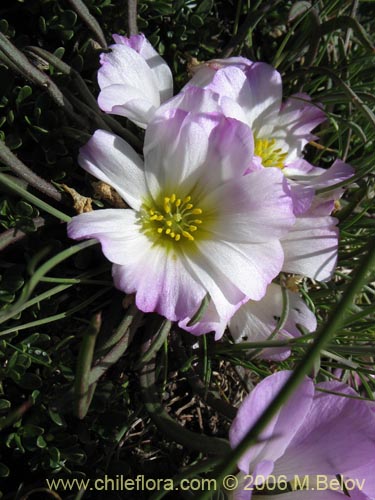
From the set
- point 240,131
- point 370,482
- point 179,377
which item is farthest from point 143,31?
point 370,482

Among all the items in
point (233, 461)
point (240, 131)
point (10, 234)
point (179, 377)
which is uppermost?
point (240, 131)

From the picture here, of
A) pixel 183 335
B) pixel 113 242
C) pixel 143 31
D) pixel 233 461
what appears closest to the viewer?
pixel 233 461

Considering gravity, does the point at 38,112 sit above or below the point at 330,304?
above

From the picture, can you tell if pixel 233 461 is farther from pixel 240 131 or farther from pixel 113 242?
pixel 240 131

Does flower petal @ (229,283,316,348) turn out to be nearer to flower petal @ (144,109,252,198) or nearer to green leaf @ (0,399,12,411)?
flower petal @ (144,109,252,198)

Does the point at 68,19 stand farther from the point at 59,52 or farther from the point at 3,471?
the point at 3,471

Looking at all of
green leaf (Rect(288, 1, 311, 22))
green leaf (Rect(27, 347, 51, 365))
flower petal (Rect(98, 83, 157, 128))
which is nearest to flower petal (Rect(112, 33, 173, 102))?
flower petal (Rect(98, 83, 157, 128))

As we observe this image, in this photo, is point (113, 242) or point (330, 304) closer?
point (113, 242)
